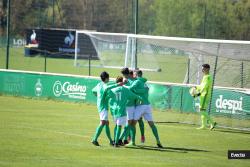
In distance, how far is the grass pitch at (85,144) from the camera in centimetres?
1759

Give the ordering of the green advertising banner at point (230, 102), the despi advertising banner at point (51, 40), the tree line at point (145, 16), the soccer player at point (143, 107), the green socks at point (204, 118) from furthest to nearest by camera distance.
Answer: the despi advertising banner at point (51, 40) → the tree line at point (145, 16) → the green advertising banner at point (230, 102) → the green socks at point (204, 118) → the soccer player at point (143, 107)

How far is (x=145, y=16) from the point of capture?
5853 cm

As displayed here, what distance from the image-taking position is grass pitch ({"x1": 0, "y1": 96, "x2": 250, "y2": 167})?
57.7 ft

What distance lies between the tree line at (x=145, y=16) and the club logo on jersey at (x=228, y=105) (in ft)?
56.7

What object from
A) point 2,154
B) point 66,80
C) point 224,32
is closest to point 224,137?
point 2,154

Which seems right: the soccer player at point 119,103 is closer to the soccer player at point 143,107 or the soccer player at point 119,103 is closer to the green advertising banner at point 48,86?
the soccer player at point 143,107

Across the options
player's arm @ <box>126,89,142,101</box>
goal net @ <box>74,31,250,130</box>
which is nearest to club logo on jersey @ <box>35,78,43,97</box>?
goal net @ <box>74,31,250,130</box>

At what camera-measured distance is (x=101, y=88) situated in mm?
19922

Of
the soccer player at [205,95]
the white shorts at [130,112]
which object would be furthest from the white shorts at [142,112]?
the soccer player at [205,95]

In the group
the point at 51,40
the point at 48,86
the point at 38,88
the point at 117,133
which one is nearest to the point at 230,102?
the point at 117,133

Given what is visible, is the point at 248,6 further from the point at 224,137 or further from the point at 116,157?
the point at 116,157

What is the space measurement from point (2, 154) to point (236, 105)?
1206 centimetres

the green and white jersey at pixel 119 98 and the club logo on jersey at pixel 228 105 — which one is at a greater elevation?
the green and white jersey at pixel 119 98

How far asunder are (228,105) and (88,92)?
24.3ft
